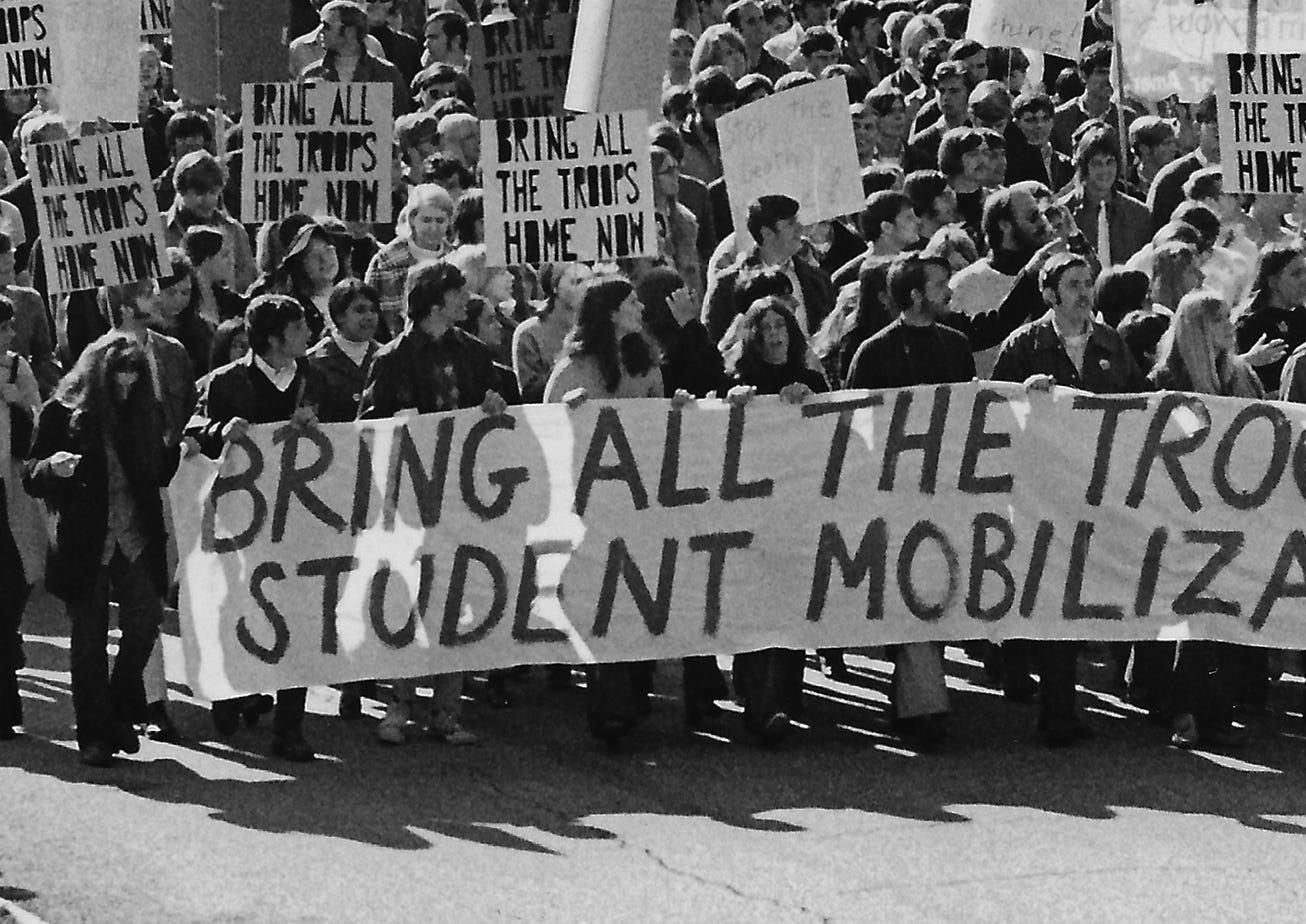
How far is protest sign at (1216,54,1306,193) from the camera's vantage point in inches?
535

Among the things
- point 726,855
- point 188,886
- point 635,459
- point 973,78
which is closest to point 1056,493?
point 635,459

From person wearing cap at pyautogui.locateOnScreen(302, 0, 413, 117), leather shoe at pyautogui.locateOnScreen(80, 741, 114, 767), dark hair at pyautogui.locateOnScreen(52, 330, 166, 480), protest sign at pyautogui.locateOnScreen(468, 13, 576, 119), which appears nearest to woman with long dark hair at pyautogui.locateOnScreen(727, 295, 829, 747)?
dark hair at pyautogui.locateOnScreen(52, 330, 166, 480)

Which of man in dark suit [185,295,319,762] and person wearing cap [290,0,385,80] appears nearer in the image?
man in dark suit [185,295,319,762]

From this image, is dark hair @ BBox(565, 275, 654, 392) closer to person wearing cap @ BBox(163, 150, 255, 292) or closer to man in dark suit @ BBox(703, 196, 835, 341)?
man in dark suit @ BBox(703, 196, 835, 341)

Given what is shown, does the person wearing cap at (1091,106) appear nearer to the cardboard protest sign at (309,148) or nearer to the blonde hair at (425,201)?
the cardboard protest sign at (309,148)

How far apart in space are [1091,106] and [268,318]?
25.9ft

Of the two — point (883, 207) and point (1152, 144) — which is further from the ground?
point (1152, 144)

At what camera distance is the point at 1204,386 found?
1194cm

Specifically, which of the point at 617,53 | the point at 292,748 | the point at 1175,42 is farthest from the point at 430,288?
the point at 1175,42

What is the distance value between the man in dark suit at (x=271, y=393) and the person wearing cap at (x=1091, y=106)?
7607 mm

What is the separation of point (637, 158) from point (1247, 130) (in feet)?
9.33

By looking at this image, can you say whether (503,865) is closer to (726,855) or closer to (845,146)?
(726,855)

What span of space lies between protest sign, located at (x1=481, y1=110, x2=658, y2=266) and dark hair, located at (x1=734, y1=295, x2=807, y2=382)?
0.75m

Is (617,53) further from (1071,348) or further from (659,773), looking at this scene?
(659,773)
